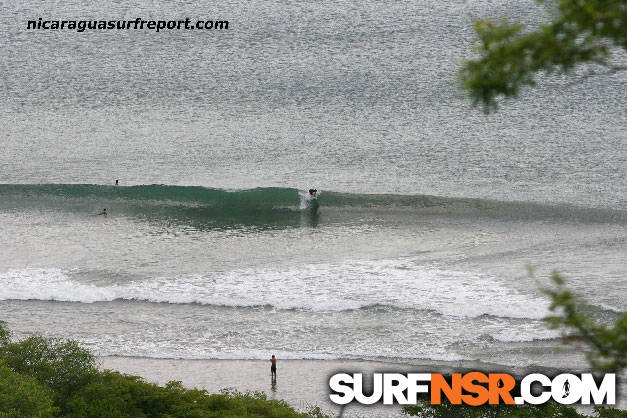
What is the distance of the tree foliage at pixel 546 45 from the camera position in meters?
6.05

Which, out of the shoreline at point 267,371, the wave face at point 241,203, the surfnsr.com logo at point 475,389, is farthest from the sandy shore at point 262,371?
the wave face at point 241,203

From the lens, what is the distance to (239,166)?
4844cm

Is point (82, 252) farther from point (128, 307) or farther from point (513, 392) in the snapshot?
point (513, 392)

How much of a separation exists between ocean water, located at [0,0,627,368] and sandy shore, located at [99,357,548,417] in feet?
2.08

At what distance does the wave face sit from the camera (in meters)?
41.5

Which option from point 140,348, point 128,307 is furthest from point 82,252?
point 140,348

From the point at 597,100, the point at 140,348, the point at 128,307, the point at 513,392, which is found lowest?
the point at 513,392

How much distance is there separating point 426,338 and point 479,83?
69.3 ft

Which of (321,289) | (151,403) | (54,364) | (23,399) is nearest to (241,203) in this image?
(321,289)

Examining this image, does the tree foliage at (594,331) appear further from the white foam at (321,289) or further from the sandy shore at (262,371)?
the white foam at (321,289)

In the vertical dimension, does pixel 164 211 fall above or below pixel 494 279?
above

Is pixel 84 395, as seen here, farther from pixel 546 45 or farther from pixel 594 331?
pixel 546 45

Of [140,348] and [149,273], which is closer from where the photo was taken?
[140,348]

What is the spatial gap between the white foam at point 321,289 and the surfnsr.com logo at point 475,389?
6.68 m
